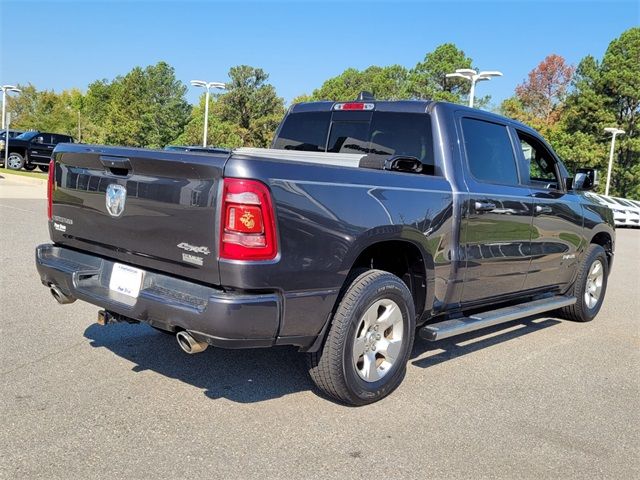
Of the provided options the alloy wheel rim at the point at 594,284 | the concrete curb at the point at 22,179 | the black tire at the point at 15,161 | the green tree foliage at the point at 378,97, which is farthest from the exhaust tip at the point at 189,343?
the green tree foliage at the point at 378,97

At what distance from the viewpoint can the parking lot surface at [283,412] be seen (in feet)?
10.1

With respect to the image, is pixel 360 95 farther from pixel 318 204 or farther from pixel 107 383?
pixel 107 383

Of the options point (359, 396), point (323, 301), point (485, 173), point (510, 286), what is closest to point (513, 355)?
point (510, 286)

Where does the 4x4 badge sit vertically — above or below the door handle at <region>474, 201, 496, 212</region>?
below

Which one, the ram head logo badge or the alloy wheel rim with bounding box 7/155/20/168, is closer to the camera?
the ram head logo badge

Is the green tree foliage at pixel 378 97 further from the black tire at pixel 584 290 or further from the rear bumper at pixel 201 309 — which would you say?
the rear bumper at pixel 201 309

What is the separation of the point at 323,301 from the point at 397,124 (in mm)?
1870

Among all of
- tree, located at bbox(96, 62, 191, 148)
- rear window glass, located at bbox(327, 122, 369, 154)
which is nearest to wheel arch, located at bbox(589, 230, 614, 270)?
rear window glass, located at bbox(327, 122, 369, 154)

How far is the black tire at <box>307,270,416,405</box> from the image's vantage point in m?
3.60

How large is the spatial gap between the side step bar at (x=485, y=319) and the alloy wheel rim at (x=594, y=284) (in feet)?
2.10

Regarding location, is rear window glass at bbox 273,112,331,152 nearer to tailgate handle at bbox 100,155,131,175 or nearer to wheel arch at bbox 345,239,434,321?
wheel arch at bbox 345,239,434,321

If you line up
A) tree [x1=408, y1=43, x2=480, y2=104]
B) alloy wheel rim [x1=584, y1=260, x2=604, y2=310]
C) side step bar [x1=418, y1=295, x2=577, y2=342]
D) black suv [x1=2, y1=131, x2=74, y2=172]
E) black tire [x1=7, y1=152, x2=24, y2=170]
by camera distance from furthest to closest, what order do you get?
tree [x1=408, y1=43, x2=480, y2=104], black tire [x1=7, y1=152, x2=24, y2=170], black suv [x1=2, y1=131, x2=74, y2=172], alloy wheel rim [x1=584, y1=260, x2=604, y2=310], side step bar [x1=418, y1=295, x2=577, y2=342]

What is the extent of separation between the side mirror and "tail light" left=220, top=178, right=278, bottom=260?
3.99 meters

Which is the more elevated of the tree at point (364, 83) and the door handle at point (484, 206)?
the tree at point (364, 83)
